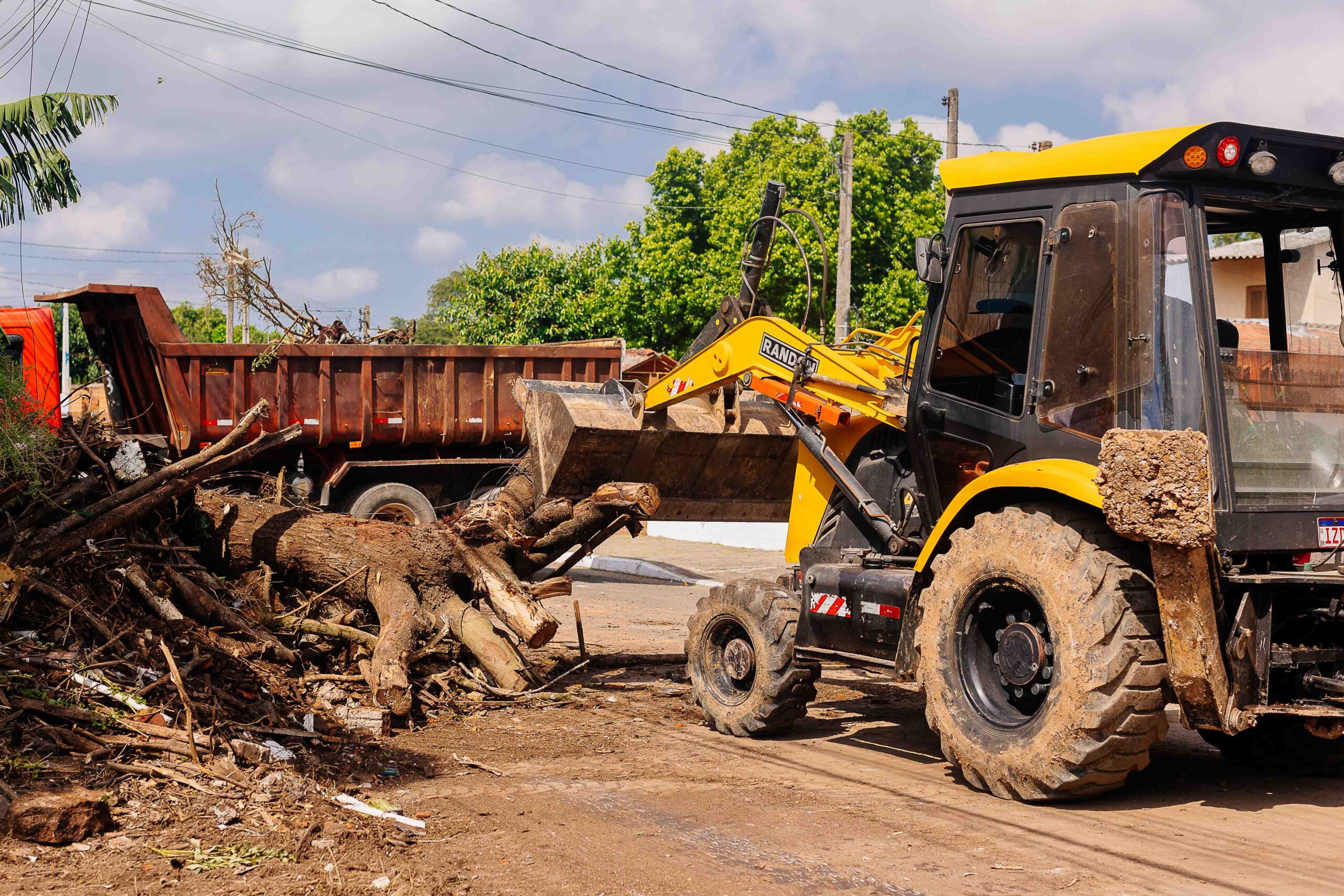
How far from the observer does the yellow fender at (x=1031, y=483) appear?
5.09 metres

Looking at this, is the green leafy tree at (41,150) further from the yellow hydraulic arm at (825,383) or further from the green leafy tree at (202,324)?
the green leafy tree at (202,324)

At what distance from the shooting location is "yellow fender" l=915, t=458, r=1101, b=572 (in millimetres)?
5094

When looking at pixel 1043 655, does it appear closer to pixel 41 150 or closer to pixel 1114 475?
pixel 1114 475

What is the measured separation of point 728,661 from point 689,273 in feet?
65.7

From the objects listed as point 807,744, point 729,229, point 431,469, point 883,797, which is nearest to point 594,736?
point 807,744

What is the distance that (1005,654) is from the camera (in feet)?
17.9

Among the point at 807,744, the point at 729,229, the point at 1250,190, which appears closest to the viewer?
the point at 1250,190

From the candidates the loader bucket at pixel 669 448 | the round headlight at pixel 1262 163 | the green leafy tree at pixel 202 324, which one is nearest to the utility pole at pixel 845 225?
the loader bucket at pixel 669 448

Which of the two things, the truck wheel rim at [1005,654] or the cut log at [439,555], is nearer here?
the truck wheel rim at [1005,654]

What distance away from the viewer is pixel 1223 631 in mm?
5016

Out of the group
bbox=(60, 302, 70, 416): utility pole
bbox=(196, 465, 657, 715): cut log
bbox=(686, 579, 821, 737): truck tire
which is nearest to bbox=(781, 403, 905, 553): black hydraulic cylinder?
bbox=(686, 579, 821, 737): truck tire

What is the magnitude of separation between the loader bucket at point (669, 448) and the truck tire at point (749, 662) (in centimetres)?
152

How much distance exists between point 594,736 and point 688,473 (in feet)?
8.10

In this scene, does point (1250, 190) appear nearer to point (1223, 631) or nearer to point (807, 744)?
point (1223, 631)
